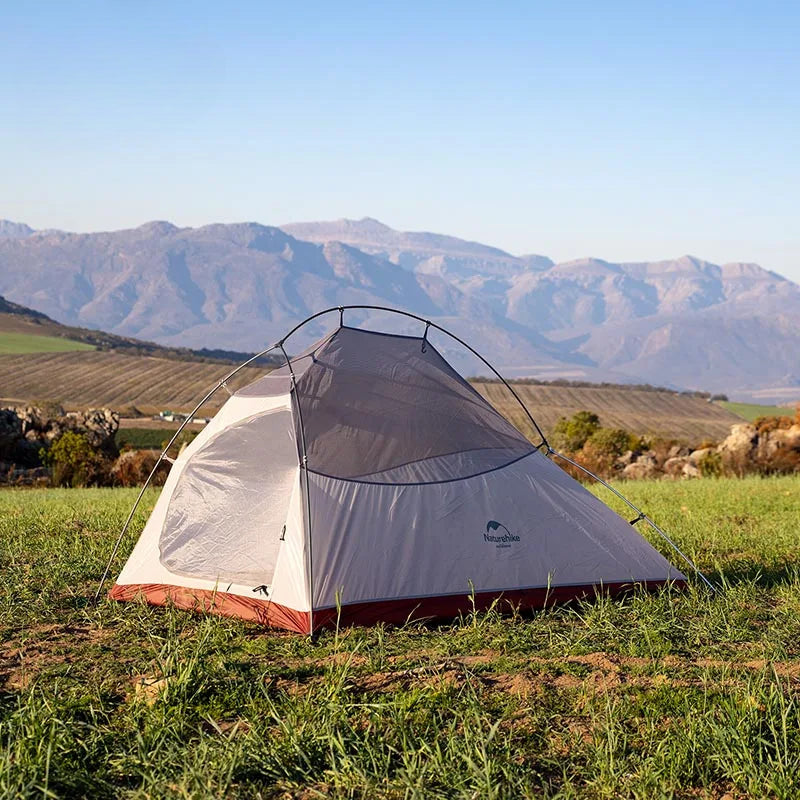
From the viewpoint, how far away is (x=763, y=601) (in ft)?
25.9

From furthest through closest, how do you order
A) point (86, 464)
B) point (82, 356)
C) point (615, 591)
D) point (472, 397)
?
1. point (82, 356)
2. point (86, 464)
3. point (472, 397)
4. point (615, 591)

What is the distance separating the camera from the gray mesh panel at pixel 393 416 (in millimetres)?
8234

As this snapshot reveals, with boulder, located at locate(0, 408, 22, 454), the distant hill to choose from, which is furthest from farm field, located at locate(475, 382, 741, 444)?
boulder, located at locate(0, 408, 22, 454)

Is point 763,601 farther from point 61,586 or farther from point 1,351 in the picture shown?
point 1,351

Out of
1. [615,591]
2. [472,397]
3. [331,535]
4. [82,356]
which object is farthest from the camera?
[82,356]

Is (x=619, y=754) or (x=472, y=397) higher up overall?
(x=472, y=397)

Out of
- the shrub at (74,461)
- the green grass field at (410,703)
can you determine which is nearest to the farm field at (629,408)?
the shrub at (74,461)

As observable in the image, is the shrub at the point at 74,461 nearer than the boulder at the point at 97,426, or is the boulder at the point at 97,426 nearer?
the shrub at the point at 74,461

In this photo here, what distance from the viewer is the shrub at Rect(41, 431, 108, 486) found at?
28608mm

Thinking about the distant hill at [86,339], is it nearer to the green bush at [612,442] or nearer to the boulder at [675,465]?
the green bush at [612,442]

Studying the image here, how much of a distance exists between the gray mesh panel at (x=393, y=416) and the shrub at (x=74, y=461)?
1947cm

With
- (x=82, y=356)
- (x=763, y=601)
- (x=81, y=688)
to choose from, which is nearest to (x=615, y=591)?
(x=763, y=601)

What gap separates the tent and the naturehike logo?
12 mm

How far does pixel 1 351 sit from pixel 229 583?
481ft
